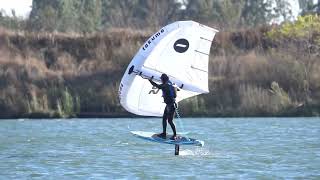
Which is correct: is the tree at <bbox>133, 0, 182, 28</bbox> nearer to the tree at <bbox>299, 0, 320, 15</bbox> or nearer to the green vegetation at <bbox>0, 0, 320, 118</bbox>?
the tree at <bbox>299, 0, 320, 15</bbox>

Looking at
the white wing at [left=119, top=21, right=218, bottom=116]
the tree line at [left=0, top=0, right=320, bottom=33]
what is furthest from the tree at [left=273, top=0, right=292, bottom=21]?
the white wing at [left=119, top=21, right=218, bottom=116]

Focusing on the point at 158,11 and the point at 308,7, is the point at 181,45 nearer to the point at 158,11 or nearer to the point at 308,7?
the point at 158,11

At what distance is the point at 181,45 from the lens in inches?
989

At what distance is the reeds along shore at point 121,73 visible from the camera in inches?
1693

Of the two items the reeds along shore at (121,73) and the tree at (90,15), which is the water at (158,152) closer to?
the reeds along shore at (121,73)

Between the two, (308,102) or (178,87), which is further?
(308,102)

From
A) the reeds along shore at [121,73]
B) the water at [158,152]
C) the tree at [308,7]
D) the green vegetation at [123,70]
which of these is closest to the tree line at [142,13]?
the tree at [308,7]

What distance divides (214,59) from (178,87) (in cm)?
2443

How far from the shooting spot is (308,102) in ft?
141

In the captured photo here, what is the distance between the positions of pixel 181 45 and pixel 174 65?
50 centimetres

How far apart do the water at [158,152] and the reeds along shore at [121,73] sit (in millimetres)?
3610

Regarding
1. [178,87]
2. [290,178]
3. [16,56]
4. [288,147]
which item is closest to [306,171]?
[290,178]

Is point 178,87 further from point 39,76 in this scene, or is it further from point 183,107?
point 39,76

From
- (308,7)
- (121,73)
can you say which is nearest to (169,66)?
(121,73)
